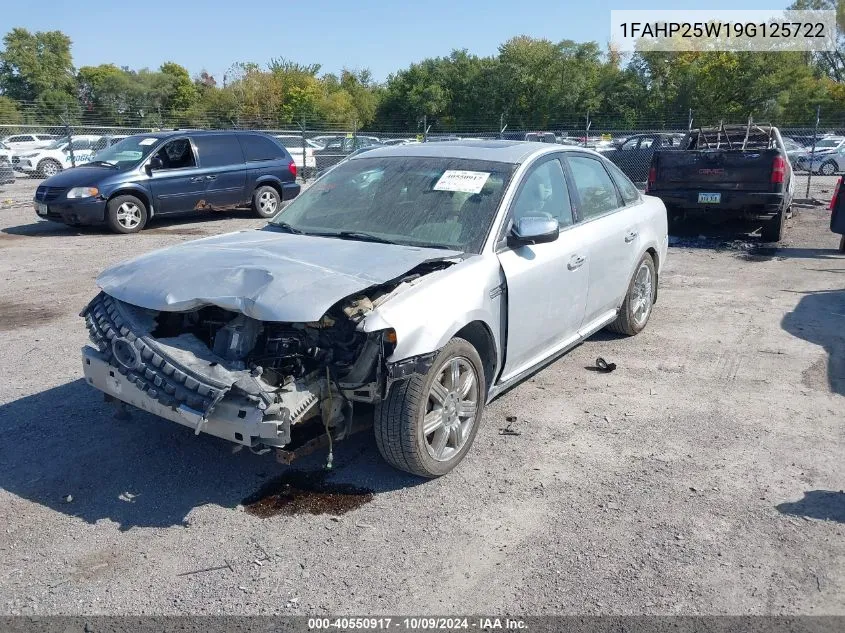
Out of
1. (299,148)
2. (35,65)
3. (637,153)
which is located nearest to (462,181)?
(637,153)

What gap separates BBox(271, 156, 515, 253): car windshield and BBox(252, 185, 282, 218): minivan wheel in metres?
9.14

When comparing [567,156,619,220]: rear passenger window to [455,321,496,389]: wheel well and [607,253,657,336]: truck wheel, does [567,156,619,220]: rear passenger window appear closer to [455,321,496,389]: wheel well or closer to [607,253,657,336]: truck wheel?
[607,253,657,336]: truck wheel

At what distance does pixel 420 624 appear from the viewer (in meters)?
2.88

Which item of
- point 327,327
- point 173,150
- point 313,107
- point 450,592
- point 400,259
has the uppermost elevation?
point 313,107

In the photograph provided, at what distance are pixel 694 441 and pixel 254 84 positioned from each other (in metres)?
56.6

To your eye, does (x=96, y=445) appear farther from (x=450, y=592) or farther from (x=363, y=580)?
Result: (x=450, y=592)

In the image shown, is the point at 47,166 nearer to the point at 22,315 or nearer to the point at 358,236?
the point at 22,315

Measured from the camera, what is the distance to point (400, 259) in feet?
13.2

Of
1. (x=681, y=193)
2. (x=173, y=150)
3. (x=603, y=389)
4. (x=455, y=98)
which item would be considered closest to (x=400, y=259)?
(x=603, y=389)

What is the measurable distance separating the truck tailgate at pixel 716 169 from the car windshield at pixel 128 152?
339 inches

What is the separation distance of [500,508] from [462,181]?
2.13 meters

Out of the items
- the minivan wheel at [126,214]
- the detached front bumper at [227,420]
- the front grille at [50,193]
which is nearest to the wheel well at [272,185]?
the minivan wheel at [126,214]

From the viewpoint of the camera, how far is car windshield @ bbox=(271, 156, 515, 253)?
14.8ft

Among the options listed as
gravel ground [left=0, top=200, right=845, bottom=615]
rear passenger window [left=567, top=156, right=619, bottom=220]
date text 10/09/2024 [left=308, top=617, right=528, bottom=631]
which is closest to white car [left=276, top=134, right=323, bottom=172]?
rear passenger window [left=567, top=156, right=619, bottom=220]
